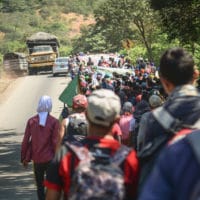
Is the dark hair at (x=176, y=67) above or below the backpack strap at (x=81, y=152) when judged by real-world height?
above

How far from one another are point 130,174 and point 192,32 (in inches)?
569

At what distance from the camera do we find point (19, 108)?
26766mm

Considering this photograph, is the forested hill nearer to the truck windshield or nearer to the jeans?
the truck windshield

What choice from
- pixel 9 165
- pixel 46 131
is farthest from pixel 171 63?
pixel 9 165

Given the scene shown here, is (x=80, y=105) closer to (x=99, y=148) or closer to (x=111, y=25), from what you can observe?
(x=99, y=148)

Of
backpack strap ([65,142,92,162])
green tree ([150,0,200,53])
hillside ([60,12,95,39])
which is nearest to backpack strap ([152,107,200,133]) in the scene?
backpack strap ([65,142,92,162])

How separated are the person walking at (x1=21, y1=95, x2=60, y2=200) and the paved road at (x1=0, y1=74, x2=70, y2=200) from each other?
2.01 meters

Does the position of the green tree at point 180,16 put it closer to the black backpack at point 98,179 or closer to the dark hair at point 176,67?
the dark hair at point 176,67

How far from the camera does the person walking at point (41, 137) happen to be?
774 cm

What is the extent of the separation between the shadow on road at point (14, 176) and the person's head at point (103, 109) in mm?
6457

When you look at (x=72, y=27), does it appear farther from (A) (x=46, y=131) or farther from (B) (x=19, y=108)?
(A) (x=46, y=131)

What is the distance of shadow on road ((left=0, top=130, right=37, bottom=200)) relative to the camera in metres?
10.1

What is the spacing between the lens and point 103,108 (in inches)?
136

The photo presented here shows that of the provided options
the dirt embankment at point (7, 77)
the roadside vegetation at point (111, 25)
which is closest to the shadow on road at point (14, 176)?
the roadside vegetation at point (111, 25)
